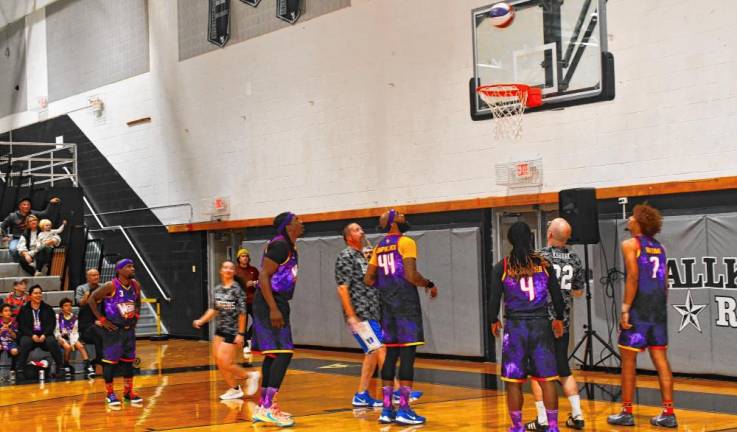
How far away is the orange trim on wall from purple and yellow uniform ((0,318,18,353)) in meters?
5.87

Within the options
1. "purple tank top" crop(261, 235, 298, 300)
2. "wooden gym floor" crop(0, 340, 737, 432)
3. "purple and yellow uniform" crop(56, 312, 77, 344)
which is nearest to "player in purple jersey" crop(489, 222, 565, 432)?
"wooden gym floor" crop(0, 340, 737, 432)

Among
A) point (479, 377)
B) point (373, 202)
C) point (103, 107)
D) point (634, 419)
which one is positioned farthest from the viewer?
point (103, 107)

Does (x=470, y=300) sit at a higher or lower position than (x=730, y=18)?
lower

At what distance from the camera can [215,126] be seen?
2177 cm

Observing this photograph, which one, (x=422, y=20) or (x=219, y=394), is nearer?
(x=219, y=394)

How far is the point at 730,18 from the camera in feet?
41.7

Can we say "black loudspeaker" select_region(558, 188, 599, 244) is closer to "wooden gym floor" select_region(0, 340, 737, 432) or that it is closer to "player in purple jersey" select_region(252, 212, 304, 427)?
"wooden gym floor" select_region(0, 340, 737, 432)

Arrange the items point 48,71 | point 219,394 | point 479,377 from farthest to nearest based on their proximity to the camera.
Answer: point 48,71 → point 479,377 → point 219,394

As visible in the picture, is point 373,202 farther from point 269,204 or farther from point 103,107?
point 103,107

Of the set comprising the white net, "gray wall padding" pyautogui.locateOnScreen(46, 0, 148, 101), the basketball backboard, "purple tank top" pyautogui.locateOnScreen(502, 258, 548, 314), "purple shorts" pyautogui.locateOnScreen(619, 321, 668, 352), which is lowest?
"purple shorts" pyautogui.locateOnScreen(619, 321, 668, 352)

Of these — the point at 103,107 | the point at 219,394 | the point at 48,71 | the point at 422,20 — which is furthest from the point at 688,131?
the point at 48,71

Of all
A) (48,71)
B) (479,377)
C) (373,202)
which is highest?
(48,71)

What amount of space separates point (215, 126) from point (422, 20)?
658cm

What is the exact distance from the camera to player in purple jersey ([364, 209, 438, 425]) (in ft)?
30.8
